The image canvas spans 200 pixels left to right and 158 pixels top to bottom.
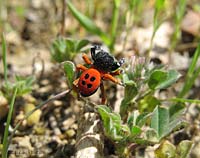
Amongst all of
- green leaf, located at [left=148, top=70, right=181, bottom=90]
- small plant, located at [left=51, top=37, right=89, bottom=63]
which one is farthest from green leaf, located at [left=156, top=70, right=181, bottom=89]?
small plant, located at [left=51, top=37, right=89, bottom=63]

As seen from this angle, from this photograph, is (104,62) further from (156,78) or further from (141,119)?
(141,119)

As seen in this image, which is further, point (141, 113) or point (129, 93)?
point (129, 93)

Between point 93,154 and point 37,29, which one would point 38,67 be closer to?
point 37,29

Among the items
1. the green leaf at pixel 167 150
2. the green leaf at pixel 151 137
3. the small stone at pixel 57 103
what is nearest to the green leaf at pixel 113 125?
the green leaf at pixel 151 137

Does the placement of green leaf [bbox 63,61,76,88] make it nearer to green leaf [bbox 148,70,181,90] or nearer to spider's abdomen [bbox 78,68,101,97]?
spider's abdomen [bbox 78,68,101,97]

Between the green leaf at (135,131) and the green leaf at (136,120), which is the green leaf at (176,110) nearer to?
the green leaf at (136,120)

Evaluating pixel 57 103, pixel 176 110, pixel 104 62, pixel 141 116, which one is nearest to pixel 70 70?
pixel 104 62

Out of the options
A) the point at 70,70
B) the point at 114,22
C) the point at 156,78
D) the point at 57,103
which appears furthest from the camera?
the point at 114,22
